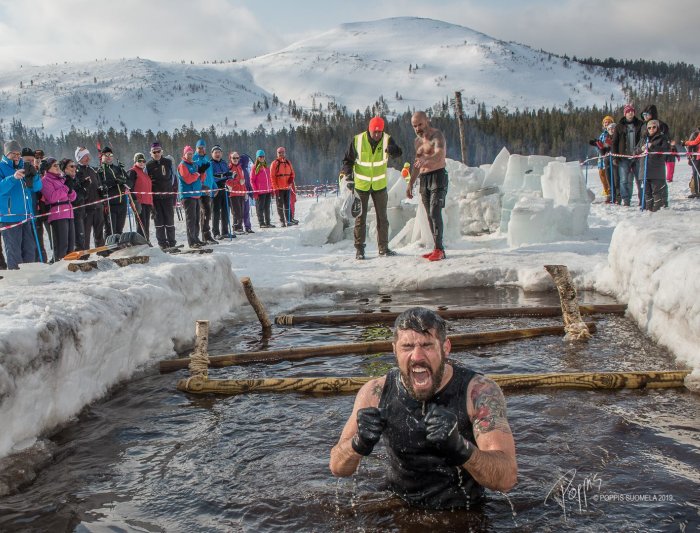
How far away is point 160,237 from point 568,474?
1034 centimetres

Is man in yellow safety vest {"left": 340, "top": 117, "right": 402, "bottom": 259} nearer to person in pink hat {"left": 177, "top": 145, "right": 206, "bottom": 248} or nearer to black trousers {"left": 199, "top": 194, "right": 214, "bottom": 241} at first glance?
person in pink hat {"left": 177, "top": 145, "right": 206, "bottom": 248}

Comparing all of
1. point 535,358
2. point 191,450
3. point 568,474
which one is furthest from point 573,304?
point 191,450

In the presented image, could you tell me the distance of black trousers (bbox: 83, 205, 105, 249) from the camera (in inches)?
450

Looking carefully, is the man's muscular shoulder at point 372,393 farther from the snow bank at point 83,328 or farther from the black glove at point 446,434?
the snow bank at point 83,328

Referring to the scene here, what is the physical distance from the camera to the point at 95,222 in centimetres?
1163

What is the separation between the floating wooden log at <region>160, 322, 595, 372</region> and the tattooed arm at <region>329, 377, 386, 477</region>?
2786 millimetres

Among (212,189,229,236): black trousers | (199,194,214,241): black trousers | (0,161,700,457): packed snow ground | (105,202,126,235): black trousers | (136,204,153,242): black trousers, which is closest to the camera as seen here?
(0,161,700,457): packed snow ground

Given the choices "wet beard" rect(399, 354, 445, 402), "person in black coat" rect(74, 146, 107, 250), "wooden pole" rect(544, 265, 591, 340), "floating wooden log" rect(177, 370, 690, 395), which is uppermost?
"person in black coat" rect(74, 146, 107, 250)

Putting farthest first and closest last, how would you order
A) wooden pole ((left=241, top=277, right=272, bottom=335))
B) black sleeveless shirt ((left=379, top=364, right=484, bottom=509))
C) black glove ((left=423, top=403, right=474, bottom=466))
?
wooden pole ((left=241, top=277, right=272, bottom=335)) → black sleeveless shirt ((left=379, top=364, right=484, bottom=509)) → black glove ((left=423, top=403, right=474, bottom=466))

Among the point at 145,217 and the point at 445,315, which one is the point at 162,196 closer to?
the point at 145,217

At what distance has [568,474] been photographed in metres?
3.68

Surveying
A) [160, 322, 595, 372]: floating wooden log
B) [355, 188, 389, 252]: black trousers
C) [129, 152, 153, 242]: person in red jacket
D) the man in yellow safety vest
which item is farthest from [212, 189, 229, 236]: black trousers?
[160, 322, 595, 372]: floating wooden log

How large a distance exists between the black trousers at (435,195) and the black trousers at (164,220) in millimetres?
5291

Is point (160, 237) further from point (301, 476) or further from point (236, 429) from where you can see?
point (301, 476)
